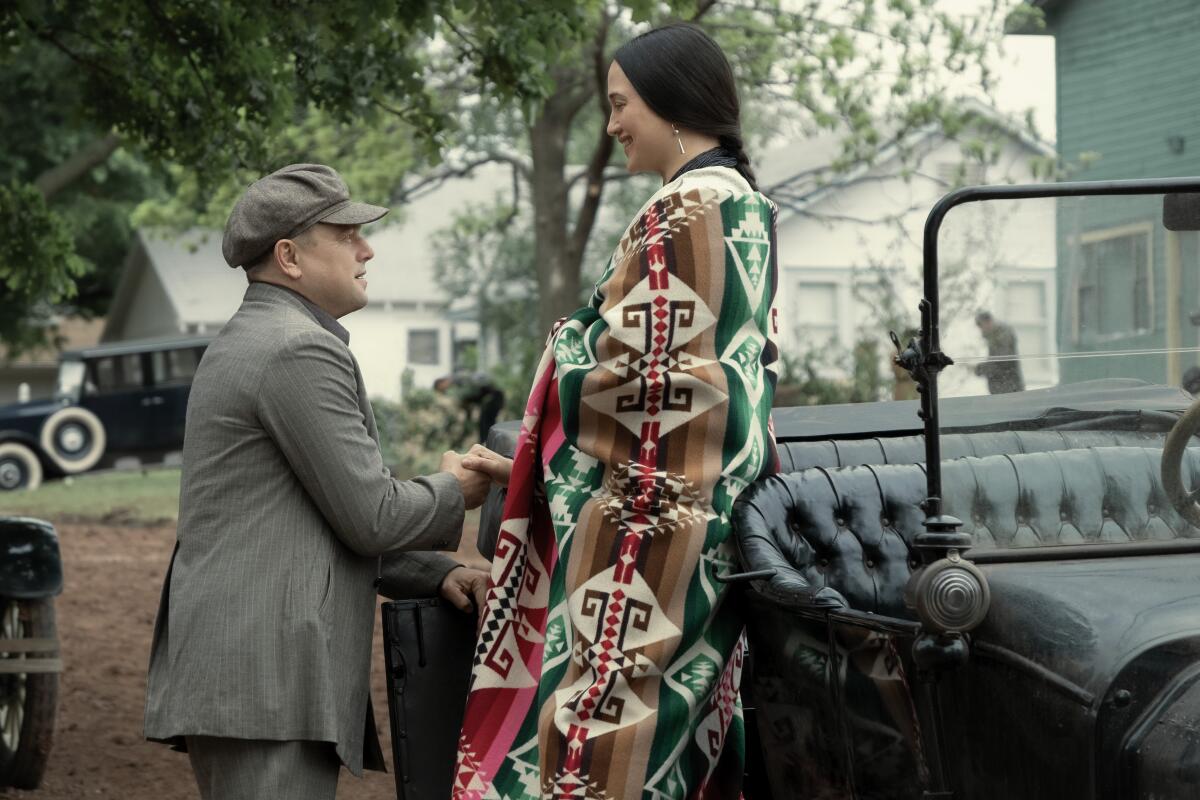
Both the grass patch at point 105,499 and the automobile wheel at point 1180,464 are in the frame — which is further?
the grass patch at point 105,499

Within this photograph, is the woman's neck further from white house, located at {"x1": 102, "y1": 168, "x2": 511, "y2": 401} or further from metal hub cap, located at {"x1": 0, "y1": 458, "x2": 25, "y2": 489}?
white house, located at {"x1": 102, "y1": 168, "x2": 511, "y2": 401}

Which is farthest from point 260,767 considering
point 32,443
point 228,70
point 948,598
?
point 32,443

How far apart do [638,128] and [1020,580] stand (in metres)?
1.28

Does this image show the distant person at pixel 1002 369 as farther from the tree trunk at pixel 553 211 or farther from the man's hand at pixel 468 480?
the tree trunk at pixel 553 211

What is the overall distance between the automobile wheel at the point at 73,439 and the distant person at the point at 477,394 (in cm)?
716

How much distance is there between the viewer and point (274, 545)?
129 inches

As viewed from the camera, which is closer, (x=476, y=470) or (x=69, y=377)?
(x=476, y=470)

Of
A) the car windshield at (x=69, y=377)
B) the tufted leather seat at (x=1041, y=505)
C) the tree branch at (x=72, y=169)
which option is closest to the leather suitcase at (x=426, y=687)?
the tufted leather seat at (x=1041, y=505)

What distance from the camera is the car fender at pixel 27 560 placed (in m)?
6.36

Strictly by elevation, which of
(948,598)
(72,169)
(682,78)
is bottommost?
(948,598)

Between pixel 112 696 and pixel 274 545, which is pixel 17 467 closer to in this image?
pixel 112 696

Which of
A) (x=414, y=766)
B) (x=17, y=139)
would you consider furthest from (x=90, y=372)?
(x=414, y=766)

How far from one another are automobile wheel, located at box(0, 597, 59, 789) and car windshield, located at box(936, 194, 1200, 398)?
4.23 m

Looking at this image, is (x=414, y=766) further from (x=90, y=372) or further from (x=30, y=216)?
(x=90, y=372)
